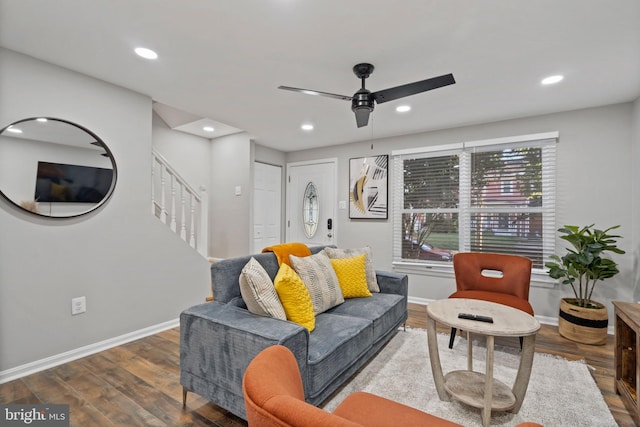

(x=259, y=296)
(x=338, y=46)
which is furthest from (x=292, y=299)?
(x=338, y=46)

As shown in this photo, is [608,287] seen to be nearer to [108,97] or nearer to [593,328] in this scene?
[593,328]

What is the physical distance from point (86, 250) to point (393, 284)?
2.85 metres

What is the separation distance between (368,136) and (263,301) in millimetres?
3369

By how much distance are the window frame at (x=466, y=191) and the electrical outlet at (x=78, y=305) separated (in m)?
3.62

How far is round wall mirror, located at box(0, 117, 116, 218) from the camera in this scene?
2271 millimetres

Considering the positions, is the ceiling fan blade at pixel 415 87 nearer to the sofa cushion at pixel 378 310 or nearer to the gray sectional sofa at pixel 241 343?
the gray sectional sofa at pixel 241 343

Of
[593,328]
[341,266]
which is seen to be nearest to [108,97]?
[341,266]

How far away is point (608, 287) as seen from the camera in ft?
10.5

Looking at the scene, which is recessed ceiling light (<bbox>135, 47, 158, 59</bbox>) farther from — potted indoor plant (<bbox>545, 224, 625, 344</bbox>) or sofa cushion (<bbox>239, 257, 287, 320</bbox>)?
potted indoor plant (<bbox>545, 224, 625, 344</bbox>)

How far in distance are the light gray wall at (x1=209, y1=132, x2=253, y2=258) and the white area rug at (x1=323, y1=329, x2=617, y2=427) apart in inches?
107

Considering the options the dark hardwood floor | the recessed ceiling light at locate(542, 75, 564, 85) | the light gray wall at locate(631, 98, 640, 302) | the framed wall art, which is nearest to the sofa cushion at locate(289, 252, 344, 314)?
the dark hardwood floor

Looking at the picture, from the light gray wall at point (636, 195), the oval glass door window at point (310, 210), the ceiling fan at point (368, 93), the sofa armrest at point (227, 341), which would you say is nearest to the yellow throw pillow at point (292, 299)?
the sofa armrest at point (227, 341)

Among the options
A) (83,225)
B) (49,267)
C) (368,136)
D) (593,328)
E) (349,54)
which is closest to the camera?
(349,54)

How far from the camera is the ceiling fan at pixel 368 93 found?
2.06m
